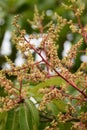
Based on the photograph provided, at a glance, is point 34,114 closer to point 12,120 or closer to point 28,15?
point 12,120

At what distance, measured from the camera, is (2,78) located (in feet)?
4.09

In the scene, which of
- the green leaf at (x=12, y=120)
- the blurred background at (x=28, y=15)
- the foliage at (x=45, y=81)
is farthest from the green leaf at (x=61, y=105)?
the blurred background at (x=28, y=15)

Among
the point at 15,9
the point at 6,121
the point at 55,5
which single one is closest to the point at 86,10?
the point at 55,5

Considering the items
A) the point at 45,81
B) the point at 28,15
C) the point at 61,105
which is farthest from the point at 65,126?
the point at 28,15

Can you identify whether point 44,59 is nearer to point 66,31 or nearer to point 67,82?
point 67,82

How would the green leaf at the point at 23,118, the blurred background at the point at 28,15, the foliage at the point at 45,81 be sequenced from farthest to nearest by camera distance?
the blurred background at the point at 28,15, the green leaf at the point at 23,118, the foliage at the point at 45,81

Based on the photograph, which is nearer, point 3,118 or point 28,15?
point 3,118

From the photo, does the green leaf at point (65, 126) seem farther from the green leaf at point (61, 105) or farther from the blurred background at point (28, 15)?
the blurred background at point (28, 15)

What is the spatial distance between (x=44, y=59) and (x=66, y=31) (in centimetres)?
140

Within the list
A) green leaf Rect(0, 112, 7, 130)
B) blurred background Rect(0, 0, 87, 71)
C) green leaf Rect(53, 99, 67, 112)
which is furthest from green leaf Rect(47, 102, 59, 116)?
blurred background Rect(0, 0, 87, 71)

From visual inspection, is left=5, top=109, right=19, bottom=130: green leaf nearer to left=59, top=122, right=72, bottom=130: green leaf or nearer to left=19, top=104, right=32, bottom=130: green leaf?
left=19, top=104, right=32, bottom=130: green leaf

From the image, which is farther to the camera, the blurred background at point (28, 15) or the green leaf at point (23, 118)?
the blurred background at point (28, 15)

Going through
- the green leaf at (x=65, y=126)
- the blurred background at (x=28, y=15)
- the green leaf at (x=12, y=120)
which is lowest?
the green leaf at (x=65, y=126)

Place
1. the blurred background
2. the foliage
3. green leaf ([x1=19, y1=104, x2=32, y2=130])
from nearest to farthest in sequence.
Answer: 1. the foliage
2. green leaf ([x1=19, y1=104, x2=32, y2=130])
3. the blurred background
